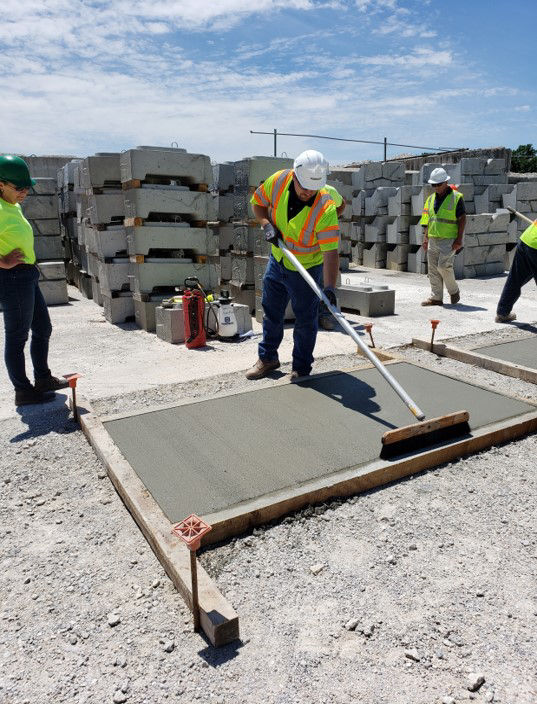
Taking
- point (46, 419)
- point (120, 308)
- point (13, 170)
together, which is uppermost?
point (13, 170)

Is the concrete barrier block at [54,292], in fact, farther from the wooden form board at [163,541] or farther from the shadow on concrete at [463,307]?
the shadow on concrete at [463,307]

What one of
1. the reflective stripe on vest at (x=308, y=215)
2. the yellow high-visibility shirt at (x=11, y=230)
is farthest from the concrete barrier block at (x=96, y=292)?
the reflective stripe on vest at (x=308, y=215)

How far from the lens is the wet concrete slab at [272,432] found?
2.92 metres

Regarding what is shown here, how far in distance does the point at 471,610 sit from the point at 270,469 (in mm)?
1259

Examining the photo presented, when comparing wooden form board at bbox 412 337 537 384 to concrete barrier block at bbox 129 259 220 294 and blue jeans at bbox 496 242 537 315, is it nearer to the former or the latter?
blue jeans at bbox 496 242 537 315

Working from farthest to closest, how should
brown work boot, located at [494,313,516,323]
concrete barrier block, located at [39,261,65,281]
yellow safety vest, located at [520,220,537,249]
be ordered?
1. concrete barrier block, located at [39,261,65,281]
2. brown work boot, located at [494,313,516,323]
3. yellow safety vest, located at [520,220,537,249]

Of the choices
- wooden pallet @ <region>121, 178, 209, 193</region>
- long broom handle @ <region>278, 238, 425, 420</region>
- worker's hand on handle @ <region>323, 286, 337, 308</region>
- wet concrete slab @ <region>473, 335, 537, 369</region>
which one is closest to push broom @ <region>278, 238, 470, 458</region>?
long broom handle @ <region>278, 238, 425, 420</region>

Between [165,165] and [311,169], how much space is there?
3172 mm

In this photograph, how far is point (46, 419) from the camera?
13.3 feet

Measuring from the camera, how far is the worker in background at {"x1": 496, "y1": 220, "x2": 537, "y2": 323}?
6.25m

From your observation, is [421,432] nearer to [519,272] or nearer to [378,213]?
[519,272]

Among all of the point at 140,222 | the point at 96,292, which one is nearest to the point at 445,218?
the point at 140,222

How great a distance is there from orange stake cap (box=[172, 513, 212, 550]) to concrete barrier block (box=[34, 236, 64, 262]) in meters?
8.56

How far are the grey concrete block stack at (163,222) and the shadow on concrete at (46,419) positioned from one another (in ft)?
8.97
